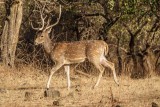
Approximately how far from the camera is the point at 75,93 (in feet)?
41.6

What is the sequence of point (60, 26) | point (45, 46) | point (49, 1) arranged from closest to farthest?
1. point (45, 46)
2. point (49, 1)
3. point (60, 26)

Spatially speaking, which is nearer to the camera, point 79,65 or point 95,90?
point 95,90

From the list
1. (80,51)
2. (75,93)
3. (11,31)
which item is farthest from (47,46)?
(11,31)

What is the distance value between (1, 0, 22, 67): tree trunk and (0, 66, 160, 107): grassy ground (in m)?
1.45

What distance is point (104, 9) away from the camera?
1908cm

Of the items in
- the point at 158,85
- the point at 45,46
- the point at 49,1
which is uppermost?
the point at 49,1

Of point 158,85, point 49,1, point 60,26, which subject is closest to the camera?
point 158,85

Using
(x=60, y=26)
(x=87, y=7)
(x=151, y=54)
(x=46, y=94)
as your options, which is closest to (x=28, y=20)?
(x=60, y=26)

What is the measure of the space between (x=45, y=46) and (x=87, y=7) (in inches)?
182

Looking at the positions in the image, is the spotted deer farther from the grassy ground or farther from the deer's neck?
the grassy ground

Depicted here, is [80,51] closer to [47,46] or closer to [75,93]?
[47,46]

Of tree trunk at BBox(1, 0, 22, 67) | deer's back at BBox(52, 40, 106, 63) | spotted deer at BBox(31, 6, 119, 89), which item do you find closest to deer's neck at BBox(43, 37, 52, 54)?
spotted deer at BBox(31, 6, 119, 89)

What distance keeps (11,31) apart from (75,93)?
6696 millimetres

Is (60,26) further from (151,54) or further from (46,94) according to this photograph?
(46,94)
